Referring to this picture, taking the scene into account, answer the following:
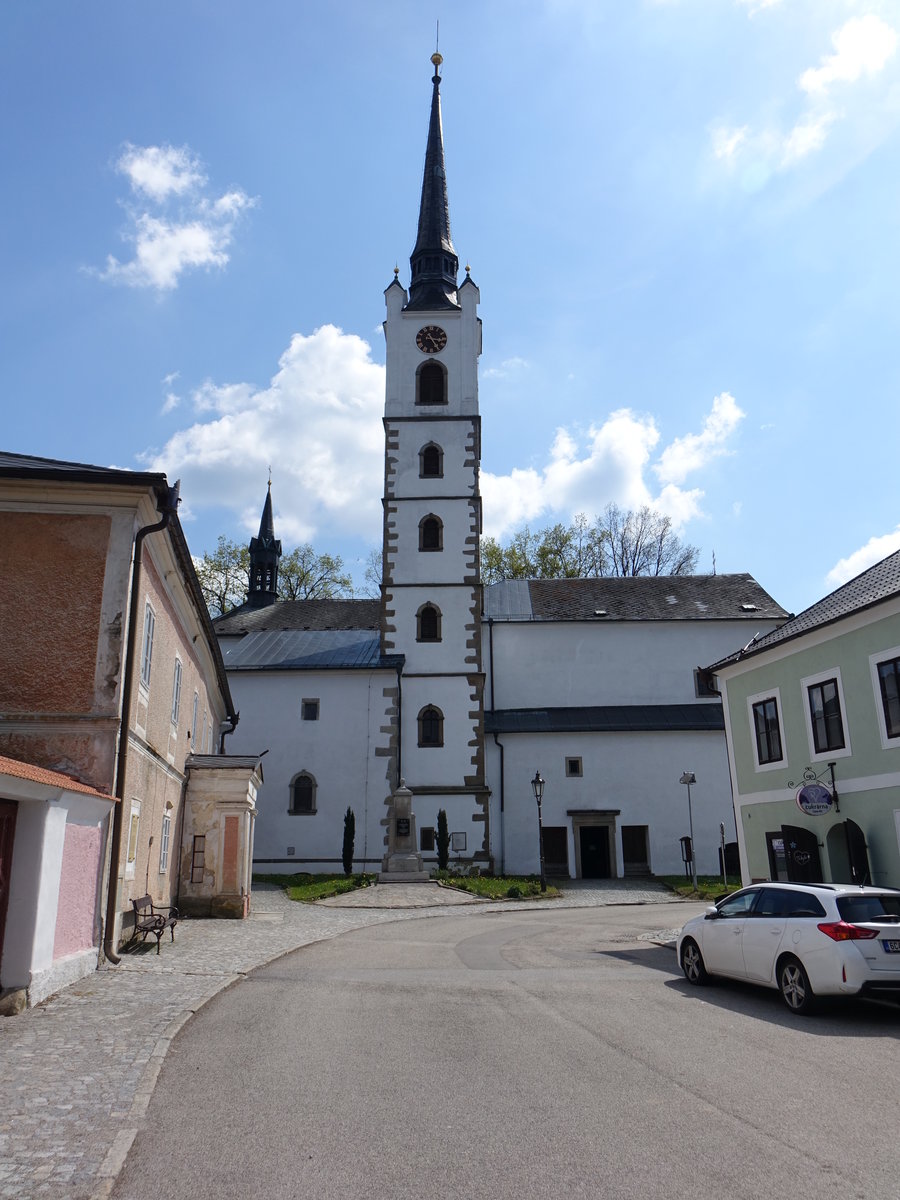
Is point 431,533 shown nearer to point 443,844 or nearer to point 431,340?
point 431,340

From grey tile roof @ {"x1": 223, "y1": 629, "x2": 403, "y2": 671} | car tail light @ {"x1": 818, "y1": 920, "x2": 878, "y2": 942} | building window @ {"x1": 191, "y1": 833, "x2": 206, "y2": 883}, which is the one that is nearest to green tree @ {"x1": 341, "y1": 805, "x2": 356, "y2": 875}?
grey tile roof @ {"x1": 223, "y1": 629, "x2": 403, "y2": 671}

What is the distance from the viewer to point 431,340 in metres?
42.6

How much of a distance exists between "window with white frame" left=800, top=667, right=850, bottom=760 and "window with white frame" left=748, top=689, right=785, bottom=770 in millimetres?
1036

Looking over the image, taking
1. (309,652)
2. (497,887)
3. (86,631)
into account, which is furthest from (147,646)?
(309,652)

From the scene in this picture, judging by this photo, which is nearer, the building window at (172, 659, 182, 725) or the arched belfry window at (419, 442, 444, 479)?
the building window at (172, 659, 182, 725)

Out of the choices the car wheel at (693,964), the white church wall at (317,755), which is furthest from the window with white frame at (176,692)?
the white church wall at (317,755)

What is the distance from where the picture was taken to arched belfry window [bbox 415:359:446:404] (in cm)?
4178

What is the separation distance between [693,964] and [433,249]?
4003cm

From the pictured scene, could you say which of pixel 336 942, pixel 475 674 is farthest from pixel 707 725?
pixel 336 942

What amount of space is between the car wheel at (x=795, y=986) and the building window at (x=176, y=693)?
12816mm

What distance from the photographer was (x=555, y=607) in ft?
144

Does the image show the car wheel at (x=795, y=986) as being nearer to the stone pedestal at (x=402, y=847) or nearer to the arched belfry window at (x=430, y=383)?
the stone pedestal at (x=402, y=847)

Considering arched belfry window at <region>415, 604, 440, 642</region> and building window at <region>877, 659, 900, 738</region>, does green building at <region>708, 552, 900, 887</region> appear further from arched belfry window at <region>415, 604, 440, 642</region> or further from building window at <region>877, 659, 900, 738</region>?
arched belfry window at <region>415, 604, 440, 642</region>

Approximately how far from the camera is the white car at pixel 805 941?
9570mm
